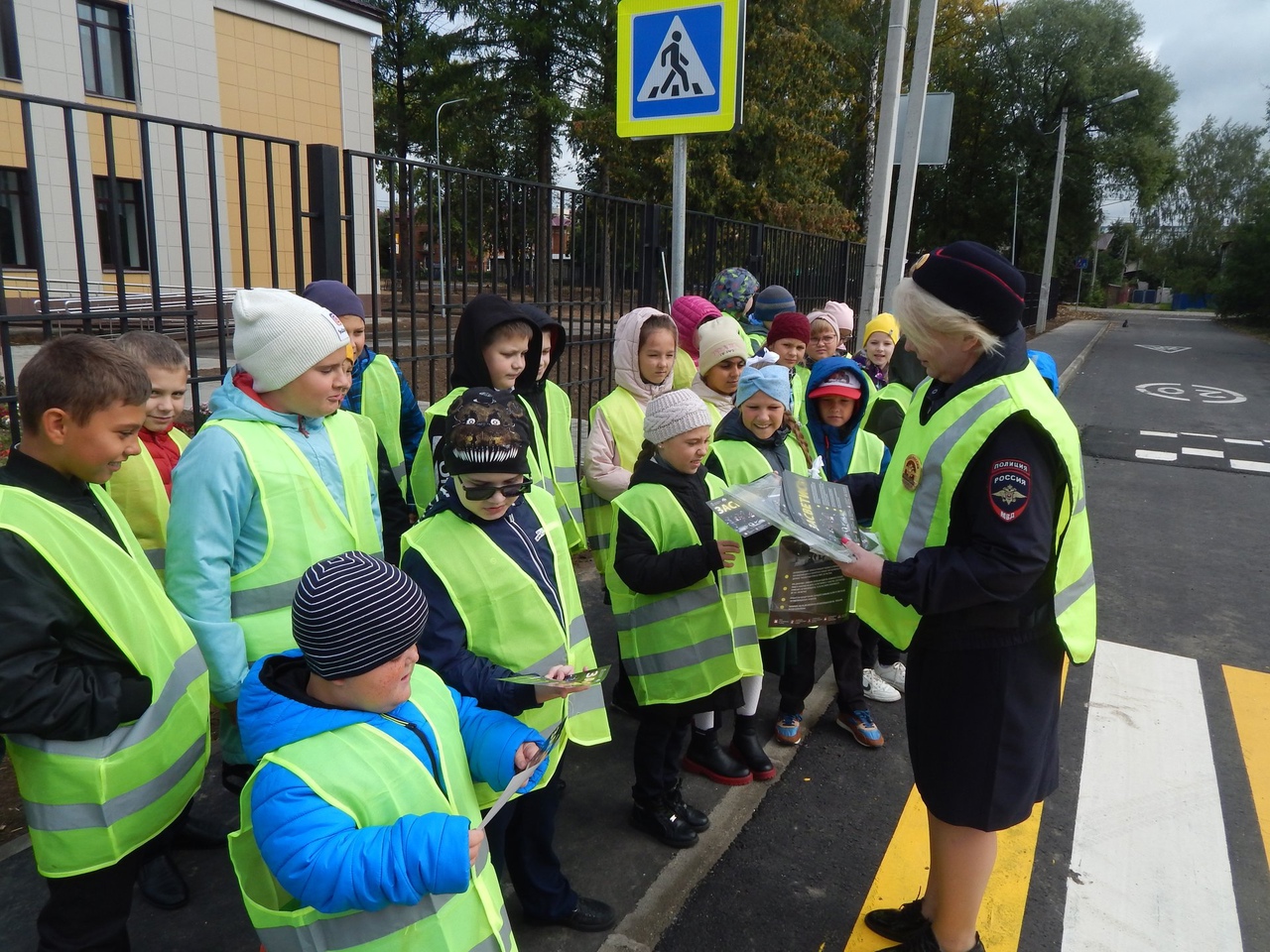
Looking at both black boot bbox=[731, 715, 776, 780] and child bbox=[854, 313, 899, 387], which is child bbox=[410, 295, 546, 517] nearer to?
black boot bbox=[731, 715, 776, 780]

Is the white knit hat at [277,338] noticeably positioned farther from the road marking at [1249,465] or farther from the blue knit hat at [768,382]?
the road marking at [1249,465]

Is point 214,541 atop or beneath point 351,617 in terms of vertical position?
beneath

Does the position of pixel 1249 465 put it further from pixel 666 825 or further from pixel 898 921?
pixel 666 825

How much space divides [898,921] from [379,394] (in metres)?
2.94

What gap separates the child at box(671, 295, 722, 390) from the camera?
488cm

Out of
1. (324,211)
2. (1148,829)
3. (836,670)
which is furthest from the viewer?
(324,211)

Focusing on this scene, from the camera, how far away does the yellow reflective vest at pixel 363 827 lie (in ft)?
4.69

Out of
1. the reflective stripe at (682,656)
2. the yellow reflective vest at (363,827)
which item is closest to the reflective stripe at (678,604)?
the reflective stripe at (682,656)

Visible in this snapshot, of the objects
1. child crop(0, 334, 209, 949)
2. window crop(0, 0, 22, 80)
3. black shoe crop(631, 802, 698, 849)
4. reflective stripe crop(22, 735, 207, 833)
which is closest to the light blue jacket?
child crop(0, 334, 209, 949)

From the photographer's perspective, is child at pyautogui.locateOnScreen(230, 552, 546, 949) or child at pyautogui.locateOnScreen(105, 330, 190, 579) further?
child at pyautogui.locateOnScreen(105, 330, 190, 579)

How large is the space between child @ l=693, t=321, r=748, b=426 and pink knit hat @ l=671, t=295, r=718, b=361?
86 cm

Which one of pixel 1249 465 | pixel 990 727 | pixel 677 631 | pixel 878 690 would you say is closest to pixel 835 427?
pixel 878 690

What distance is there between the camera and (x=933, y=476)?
2.09m

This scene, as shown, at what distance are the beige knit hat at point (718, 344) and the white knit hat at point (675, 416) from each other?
43.7 inches
